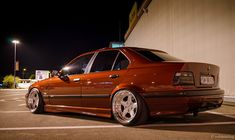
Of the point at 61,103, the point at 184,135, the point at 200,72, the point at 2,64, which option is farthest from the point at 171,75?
the point at 2,64

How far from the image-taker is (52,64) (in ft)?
259

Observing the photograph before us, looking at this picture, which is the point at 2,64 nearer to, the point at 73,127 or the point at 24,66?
the point at 24,66

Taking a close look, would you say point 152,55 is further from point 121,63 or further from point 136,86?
point 136,86

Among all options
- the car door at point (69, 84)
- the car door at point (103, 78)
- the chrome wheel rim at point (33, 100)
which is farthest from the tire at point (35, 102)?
the car door at point (103, 78)

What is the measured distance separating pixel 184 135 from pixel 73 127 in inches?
69.5

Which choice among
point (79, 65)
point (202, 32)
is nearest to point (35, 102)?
point (79, 65)

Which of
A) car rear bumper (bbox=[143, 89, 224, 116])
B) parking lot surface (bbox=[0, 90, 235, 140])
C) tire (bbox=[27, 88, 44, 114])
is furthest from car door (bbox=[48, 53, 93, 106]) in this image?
car rear bumper (bbox=[143, 89, 224, 116])

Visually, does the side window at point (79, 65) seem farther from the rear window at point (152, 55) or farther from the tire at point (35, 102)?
the rear window at point (152, 55)

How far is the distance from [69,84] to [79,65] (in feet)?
1.57

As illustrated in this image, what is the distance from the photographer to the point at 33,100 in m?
6.37

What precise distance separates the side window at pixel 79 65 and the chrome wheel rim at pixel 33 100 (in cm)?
120

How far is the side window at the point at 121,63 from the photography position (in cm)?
462

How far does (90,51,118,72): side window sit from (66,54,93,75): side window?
0.98ft

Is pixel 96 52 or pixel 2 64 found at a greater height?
pixel 2 64
